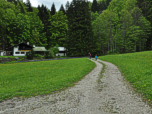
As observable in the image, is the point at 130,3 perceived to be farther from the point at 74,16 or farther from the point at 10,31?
the point at 10,31

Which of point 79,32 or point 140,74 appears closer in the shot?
point 140,74

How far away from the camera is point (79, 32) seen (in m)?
53.6

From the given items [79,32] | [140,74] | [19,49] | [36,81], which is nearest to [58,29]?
[79,32]

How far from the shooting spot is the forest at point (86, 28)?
53062mm

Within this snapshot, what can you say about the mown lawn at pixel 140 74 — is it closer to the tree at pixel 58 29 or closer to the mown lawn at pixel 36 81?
the mown lawn at pixel 36 81

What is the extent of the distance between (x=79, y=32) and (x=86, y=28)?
418cm

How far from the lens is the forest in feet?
174

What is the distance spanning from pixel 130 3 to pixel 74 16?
35391 mm

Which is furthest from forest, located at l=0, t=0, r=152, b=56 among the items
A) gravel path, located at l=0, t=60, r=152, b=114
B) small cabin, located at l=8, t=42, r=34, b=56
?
gravel path, located at l=0, t=60, r=152, b=114

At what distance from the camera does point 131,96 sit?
722 cm

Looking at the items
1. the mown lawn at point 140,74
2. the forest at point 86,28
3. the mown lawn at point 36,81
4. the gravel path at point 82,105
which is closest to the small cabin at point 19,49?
the forest at point 86,28

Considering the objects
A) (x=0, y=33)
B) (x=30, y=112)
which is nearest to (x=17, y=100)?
(x=30, y=112)

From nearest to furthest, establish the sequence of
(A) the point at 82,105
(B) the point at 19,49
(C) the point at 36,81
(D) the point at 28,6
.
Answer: (A) the point at 82,105 → (C) the point at 36,81 → (B) the point at 19,49 → (D) the point at 28,6

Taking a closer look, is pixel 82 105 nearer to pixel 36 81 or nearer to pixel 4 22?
pixel 36 81
